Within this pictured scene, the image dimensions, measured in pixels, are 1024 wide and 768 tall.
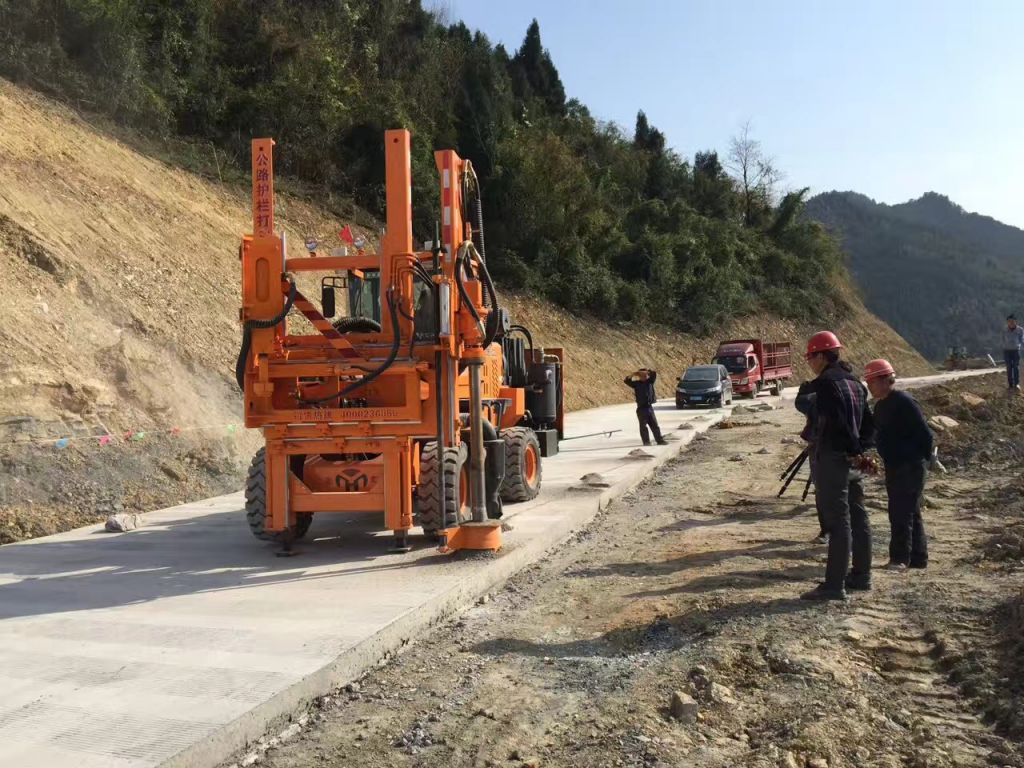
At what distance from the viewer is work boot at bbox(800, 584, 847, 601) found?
591 cm

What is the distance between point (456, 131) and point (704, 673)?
1413 inches

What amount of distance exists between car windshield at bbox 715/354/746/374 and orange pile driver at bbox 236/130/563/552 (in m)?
25.3

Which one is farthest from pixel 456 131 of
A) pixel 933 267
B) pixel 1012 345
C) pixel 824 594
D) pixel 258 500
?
pixel 933 267

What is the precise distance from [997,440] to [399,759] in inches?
503

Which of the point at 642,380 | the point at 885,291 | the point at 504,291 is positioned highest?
the point at 885,291

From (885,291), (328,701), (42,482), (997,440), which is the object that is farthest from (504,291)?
(885,291)

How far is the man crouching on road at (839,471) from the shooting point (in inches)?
233

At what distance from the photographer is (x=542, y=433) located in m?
11.4

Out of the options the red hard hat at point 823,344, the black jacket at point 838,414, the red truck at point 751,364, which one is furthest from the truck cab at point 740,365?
the black jacket at point 838,414

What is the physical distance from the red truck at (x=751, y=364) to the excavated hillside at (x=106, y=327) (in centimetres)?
1847

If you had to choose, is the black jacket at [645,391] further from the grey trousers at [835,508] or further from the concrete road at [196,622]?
the grey trousers at [835,508]

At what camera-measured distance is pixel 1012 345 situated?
19.2m

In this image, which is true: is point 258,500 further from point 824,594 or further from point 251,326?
point 824,594

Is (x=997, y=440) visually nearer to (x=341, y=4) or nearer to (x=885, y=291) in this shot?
(x=341, y=4)
